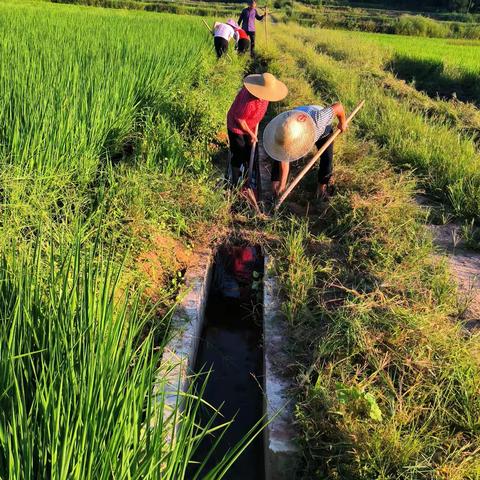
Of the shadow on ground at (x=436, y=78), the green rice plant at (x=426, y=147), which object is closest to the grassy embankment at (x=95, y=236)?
the green rice plant at (x=426, y=147)

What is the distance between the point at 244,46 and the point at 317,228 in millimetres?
8525

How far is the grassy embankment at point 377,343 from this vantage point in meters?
1.80

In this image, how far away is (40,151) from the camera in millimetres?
2777

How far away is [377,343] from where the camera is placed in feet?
7.48

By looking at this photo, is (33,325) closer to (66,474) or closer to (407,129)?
(66,474)

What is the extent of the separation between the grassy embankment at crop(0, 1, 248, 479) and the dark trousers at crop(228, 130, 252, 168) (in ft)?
1.04

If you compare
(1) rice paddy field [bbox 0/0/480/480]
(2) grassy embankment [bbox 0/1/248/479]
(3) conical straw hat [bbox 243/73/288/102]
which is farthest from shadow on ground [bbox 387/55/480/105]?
(3) conical straw hat [bbox 243/73/288/102]

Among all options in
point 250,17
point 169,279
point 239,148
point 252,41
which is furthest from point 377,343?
point 252,41

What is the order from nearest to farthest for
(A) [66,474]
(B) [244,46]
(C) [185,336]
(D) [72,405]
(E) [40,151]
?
(A) [66,474], (D) [72,405], (C) [185,336], (E) [40,151], (B) [244,46]

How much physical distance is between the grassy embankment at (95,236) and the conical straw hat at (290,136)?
630 mm

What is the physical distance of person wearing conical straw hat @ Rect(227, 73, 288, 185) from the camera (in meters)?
3.68

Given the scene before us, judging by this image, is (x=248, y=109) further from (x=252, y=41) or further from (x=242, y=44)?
(x=252, y=41)

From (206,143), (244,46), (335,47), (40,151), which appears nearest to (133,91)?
(206,143)

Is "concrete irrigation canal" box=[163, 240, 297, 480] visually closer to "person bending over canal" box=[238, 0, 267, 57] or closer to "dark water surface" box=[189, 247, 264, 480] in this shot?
"dark water surface" box=[189, 247, 264, 480]
